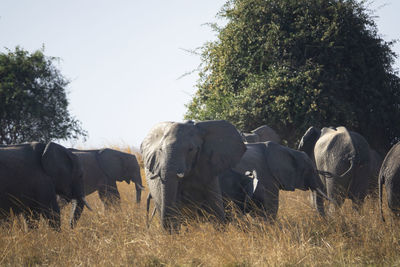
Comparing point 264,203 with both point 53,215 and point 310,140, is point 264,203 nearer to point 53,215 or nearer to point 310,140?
point 53,215

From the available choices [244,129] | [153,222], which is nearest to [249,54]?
[244,129]

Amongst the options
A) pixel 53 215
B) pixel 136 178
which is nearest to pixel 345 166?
pixel 53 215

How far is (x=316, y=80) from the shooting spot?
1480 centimetres

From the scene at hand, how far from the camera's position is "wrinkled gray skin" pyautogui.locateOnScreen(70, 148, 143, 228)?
41.7 ft

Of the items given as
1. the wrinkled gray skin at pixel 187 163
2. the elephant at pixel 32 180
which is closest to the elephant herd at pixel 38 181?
the elephant at pixel 32 180

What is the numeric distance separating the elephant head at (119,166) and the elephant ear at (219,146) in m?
6.71

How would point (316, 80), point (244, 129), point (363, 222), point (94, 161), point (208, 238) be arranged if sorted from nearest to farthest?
point (208, 238) → point (363, 222) → point (94, 161) → point (316, 80) → point (244, 129)

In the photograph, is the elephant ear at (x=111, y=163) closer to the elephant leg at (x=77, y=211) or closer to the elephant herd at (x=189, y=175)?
the elephant leg at (x=77, y=211)

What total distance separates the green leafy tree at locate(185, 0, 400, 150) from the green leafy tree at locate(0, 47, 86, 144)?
8828 millimetres

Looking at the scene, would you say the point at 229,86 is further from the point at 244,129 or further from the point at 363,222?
the point at 363,222

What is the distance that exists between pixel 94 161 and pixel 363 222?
306 inches

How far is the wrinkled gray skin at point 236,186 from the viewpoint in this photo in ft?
25.2

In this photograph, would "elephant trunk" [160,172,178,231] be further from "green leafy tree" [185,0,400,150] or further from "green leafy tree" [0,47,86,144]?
"green leafy tree" [0,47,86,144]

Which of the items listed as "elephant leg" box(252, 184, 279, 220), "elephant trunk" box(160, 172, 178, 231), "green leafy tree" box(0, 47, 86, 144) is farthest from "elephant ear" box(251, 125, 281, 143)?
"green leafy tree" box(0, 47, 86, 144)
